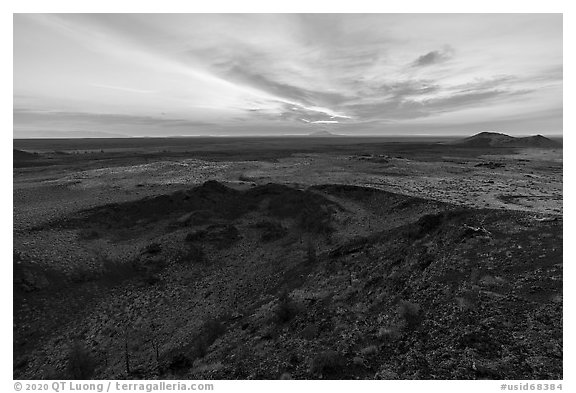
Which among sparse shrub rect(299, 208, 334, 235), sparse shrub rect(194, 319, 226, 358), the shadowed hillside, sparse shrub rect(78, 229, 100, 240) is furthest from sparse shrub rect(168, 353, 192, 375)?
sparse shrub rect(78, 229, 100, 240)

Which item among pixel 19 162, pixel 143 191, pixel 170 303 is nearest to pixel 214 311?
pixel 170 303

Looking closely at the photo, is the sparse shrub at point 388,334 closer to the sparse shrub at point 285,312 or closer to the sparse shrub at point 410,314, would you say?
the sparse shrub at point 410,314

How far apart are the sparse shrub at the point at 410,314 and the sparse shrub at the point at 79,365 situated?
37.9 feet

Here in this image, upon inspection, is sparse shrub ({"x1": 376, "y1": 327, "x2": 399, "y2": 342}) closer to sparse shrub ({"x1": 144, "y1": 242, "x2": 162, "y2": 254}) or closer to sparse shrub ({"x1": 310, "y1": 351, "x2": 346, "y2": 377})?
sparse shrub ({"x1": 310, "y1": 351, "x2": 346, "y2": 377})

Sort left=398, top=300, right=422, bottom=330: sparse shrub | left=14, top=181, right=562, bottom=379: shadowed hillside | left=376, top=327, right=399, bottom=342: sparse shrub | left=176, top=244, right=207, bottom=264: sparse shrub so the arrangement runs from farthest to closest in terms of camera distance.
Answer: left=176, top=244, right=207, bottom=264: sparse shrub < left=398, top=300, right=422, bottom=330: sparse shrub < left=376, top=327, right=399, bottom=342: sparse shrub < left=14, top=181, right=562, bottom=379: shadowed hillside

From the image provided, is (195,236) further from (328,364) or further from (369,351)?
(369,351)

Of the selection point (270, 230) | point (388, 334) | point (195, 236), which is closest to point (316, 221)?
point (270, 230)

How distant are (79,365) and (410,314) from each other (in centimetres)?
1246

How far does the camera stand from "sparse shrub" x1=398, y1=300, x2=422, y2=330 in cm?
1003

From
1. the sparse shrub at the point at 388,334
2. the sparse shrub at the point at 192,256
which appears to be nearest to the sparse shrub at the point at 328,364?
the sparse shrub at the point at 388,334

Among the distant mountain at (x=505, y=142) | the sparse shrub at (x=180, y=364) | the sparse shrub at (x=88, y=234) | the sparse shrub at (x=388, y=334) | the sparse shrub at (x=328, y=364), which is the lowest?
the sparse shrub at (x=180, y=364)

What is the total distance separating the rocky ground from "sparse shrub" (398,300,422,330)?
0.05 metres

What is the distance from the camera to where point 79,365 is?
42.3 ft

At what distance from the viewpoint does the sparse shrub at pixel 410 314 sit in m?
10.0
